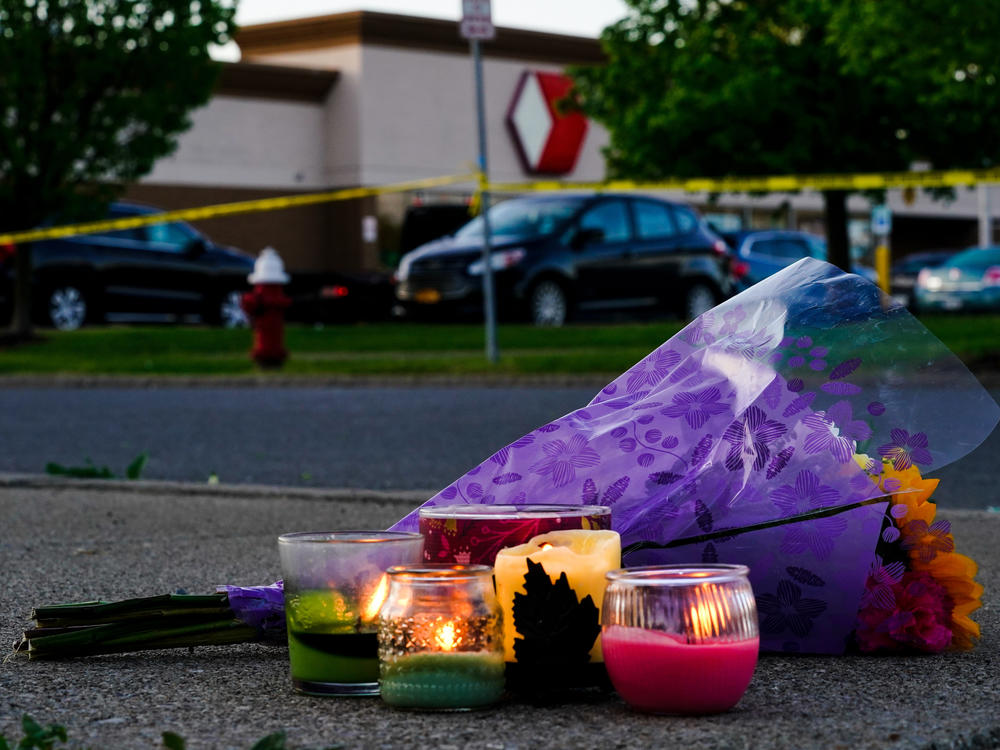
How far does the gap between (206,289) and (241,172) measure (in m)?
11.5

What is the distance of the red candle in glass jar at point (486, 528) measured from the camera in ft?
9.77

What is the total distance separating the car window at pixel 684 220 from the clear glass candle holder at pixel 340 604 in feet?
53.6

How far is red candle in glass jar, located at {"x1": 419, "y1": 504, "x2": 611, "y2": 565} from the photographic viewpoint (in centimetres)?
298

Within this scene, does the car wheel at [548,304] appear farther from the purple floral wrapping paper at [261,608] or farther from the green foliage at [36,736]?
the green foliage at [36,736]

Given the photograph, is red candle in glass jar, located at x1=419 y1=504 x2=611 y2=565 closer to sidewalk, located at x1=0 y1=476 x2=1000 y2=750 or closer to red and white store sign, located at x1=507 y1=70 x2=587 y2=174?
sidewalk, located at x1=0 y1=476 x2=1000 y2=750

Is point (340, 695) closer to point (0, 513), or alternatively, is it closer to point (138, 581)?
point (138, 581)

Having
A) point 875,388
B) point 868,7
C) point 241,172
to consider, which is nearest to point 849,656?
point 875,388

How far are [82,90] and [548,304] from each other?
5248 millimetres

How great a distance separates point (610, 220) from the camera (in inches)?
725

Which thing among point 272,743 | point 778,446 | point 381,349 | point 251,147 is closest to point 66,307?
point 381,349

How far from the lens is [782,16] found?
23016mm

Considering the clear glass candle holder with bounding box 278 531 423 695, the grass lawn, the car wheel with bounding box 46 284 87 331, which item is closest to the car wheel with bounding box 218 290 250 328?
the car wheel with bounding box 46 284 87 331

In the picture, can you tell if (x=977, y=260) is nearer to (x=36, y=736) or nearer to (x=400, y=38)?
(x=400, y=38)

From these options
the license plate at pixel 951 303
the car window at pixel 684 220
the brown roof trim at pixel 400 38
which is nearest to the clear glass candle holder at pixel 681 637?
the car window at pixel 684 220
